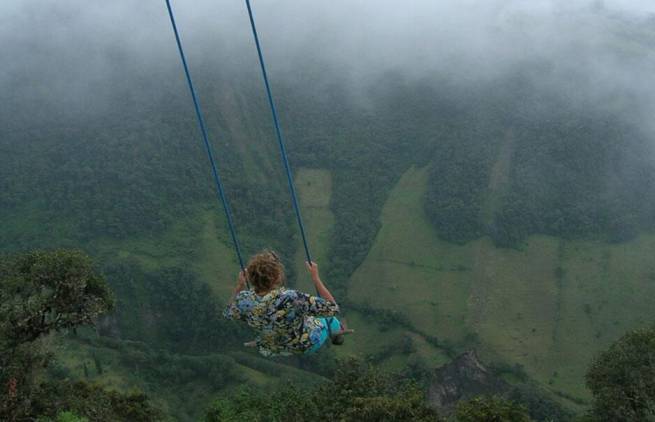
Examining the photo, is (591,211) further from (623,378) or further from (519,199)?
(623,378)

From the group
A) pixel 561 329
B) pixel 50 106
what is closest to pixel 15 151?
pixel 50 106

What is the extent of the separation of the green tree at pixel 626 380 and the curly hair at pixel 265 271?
53.3ft

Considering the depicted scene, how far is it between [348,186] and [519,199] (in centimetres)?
2246

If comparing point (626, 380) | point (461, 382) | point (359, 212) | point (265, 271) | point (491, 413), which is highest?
point (265, 271)

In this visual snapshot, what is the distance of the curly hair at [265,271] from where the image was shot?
6762 mm

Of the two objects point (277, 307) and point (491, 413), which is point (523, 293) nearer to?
point (491, 413)

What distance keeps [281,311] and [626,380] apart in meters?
16.9

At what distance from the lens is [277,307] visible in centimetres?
726

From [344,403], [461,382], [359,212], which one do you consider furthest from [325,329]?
[359,212]

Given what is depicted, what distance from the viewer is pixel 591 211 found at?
2699 inches

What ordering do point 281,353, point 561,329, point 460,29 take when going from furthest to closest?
point 460,29 → point 561,329 → point 281,353

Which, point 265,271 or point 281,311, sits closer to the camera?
point 265,271

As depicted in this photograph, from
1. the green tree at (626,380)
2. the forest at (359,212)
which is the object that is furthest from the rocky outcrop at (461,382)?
the green tree at (626,380)

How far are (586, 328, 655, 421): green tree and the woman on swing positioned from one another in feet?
50.1
